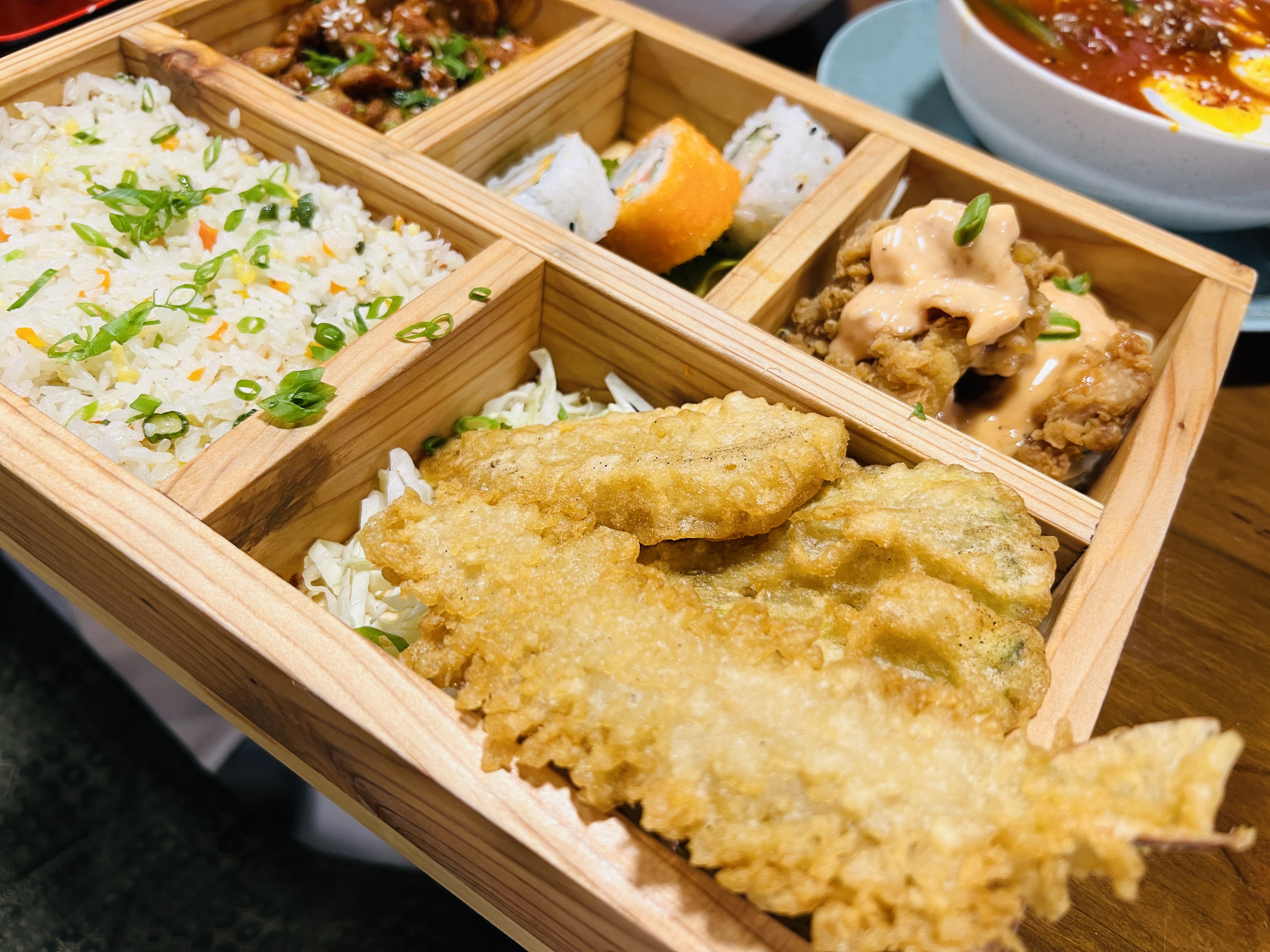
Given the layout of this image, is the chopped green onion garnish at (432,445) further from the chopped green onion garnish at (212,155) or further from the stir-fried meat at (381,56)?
the stir-fried meat at (381,56)

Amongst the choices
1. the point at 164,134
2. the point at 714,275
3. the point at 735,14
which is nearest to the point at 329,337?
the point at 164,134

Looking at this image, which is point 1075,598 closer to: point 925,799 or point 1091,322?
point 925,799

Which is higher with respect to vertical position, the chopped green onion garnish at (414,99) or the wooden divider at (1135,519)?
the chopped green onion garnish at (414,99)

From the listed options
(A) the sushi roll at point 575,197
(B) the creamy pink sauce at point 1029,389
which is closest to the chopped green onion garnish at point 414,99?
(A) the sushi roll at point 575,197

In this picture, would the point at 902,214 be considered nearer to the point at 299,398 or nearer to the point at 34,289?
the point at 299,398

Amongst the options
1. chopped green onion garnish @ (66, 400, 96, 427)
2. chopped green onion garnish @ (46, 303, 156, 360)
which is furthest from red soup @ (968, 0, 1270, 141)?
chopped green onion garnish @ (66, 400, 96, 427)

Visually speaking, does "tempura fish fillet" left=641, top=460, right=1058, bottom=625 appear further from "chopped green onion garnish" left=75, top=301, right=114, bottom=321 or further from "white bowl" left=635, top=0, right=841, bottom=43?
"white bowl" left=635, top=0, right=841, bottom=43

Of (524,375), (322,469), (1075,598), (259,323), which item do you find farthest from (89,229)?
(1075,598)
